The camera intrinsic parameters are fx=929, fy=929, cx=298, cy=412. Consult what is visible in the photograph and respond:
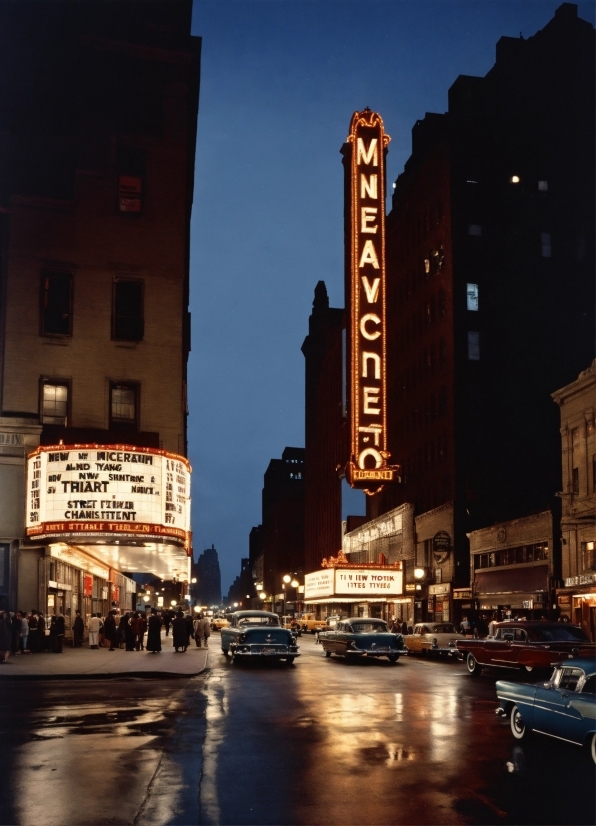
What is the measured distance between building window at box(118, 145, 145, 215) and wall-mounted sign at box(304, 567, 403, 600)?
23.8m

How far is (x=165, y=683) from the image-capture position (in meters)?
25.6

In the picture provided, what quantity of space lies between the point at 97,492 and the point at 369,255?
23.0 m

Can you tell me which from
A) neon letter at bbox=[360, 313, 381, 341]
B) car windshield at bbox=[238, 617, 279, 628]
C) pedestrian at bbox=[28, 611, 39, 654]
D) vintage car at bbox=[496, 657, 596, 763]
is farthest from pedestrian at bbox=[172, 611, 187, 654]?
vintage car at bbox=[496, 657, 596, 763]

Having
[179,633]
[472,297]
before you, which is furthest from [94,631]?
[472,297]

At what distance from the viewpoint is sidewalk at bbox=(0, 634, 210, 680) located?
2694cm

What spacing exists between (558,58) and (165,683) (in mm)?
67091

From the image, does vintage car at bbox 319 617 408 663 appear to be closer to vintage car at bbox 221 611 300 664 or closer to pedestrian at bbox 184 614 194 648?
vintage car at bbox 221 611 300 664

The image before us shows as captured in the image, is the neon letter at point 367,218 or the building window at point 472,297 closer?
the neon letter at point 367,218

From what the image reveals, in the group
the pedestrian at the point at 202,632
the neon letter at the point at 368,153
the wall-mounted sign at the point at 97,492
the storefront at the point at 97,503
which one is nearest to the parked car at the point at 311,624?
the pedestrian at the point at 202,632

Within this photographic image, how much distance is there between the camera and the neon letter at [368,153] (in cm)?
5197

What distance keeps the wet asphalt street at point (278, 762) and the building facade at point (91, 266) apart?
664 inches

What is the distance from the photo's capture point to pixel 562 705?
12297 mm

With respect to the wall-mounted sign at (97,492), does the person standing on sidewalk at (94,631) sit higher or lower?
lower

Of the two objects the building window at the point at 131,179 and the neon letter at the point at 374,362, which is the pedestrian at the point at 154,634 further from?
the building window at the point at 131,179
